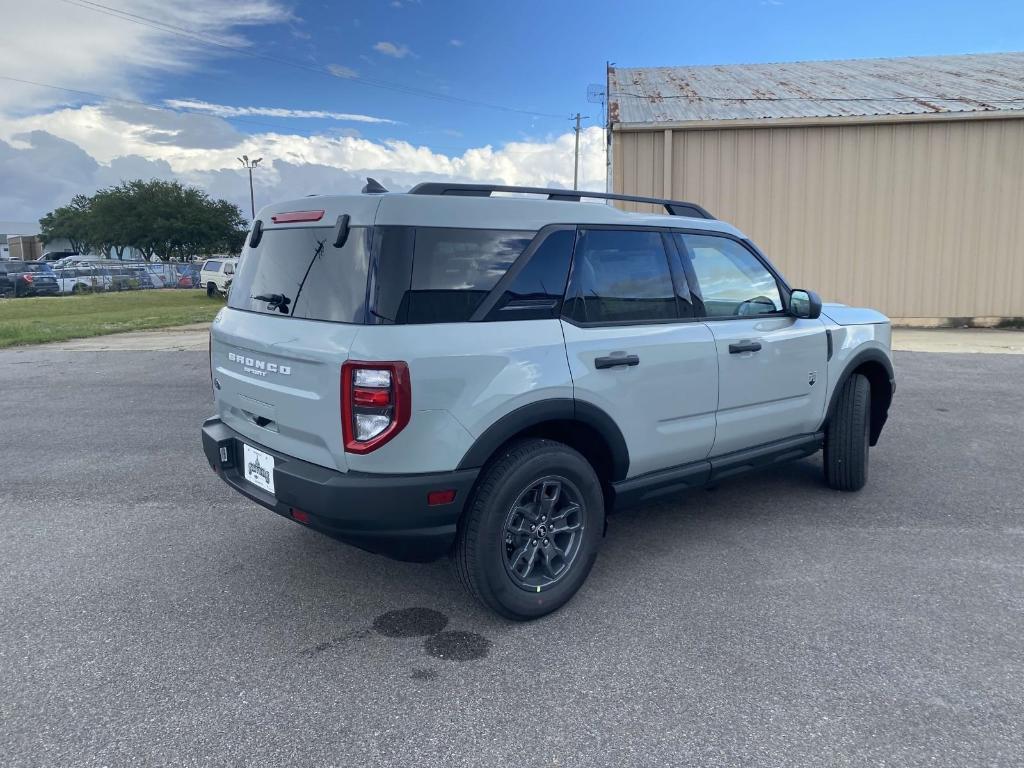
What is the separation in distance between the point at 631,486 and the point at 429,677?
4.35ft

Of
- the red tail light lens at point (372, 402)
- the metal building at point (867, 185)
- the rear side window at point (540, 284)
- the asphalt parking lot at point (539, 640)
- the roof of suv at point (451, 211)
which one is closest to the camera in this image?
the asphalt parking lot at point (539, 640)

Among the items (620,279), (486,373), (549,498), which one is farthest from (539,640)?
(620,279)

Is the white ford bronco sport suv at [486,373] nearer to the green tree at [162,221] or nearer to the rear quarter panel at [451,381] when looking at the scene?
the rear quarter panel at [451,381]

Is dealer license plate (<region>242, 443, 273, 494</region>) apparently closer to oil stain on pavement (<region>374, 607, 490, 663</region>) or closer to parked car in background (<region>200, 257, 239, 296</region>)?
oil stain on pavement (<region>374, 607, 490, 663</region>)

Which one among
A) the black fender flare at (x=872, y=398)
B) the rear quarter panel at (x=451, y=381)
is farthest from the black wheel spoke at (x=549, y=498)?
the black fender flare at (x=872, y=398)

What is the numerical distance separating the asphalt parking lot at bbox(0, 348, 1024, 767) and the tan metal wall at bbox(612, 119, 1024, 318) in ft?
32.4

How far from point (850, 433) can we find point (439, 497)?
304 centimetres

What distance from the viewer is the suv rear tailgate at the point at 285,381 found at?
296 centimetres

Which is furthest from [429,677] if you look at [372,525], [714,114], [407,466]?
[714,114]

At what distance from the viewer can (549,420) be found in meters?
3.29

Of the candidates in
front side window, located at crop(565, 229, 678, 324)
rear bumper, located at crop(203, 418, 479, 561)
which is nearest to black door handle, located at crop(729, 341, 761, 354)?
front side window, located at crop(565, 229, 678, 324)

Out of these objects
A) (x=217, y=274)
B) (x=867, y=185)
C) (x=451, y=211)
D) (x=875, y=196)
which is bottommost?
(x=451, y=211)

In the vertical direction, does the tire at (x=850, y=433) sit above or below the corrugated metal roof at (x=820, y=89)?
below

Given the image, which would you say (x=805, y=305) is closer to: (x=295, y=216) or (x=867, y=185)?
(x=295, y=216)
